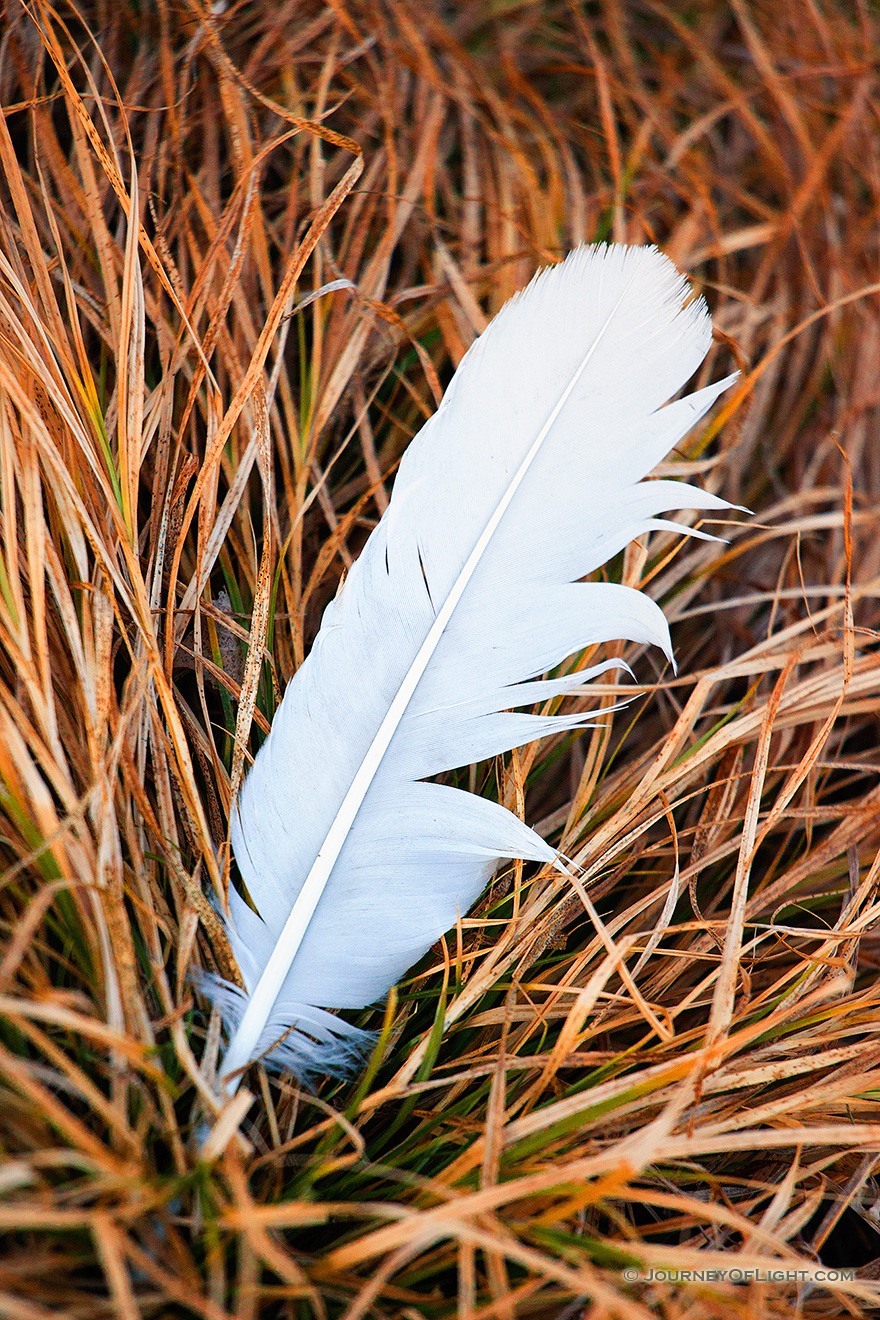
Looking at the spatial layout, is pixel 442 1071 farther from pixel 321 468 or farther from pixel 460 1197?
pixel 321 468

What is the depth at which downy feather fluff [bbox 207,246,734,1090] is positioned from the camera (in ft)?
2.81

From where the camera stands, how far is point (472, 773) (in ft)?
3.24

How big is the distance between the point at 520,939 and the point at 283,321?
29.0 inches

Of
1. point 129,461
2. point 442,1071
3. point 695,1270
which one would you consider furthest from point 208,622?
point 695,1270

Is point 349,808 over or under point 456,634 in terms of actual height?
under

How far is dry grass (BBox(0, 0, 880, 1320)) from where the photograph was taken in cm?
71

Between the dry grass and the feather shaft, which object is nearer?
the dry grass

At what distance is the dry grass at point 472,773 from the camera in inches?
28.0

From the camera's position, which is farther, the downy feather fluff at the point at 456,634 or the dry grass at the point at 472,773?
the downy feather fluff at the point at 456,634

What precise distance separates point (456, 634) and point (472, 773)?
0.61 ft

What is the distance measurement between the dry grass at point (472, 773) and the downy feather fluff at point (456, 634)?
7 centimetres

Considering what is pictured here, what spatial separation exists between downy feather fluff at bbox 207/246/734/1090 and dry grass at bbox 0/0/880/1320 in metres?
0.07

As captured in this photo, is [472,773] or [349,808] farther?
[472,773]

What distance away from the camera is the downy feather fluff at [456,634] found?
856 millimetres
